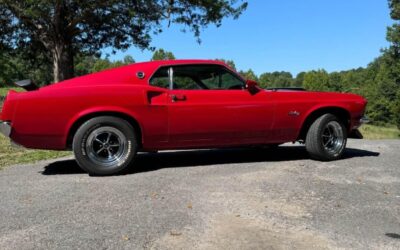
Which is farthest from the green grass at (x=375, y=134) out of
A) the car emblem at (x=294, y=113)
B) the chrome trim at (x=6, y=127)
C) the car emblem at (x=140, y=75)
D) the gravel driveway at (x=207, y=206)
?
the chrome trim at (x=6, y=127)

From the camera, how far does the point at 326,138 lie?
282 inches

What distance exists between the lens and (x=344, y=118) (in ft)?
24.1

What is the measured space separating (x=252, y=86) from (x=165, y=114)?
1.27 m

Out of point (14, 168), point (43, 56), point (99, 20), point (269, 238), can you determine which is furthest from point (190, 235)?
point (43, 56)

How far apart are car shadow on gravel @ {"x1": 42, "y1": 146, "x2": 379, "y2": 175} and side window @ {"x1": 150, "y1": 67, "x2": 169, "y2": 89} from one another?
1.11 m

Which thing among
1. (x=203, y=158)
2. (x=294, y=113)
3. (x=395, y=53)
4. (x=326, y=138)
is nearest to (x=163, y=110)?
(x=203, y=158)

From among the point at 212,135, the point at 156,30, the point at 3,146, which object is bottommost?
the point at 3,146

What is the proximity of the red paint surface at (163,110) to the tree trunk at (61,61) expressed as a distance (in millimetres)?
15552

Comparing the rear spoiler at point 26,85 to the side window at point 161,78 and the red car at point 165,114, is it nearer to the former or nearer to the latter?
the red car at point 165,114

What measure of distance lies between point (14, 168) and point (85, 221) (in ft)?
10.8

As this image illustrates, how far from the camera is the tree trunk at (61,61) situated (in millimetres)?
21141

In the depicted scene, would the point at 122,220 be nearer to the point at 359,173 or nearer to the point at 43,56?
the point at 359,173

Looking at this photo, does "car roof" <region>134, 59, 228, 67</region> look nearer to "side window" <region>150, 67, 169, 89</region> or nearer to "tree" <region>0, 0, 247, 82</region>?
"side window" <region>150, 67, 169, 89</region>

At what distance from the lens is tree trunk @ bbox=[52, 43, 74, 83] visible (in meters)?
21.1
